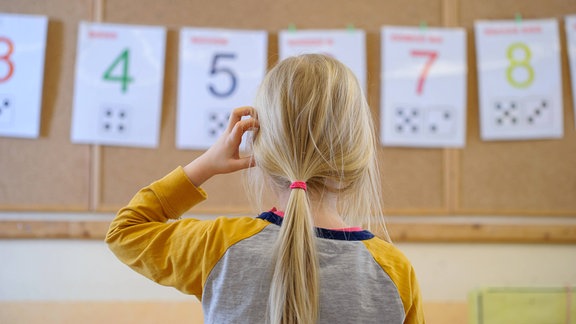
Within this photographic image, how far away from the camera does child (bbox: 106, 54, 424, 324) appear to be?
0.79 meters

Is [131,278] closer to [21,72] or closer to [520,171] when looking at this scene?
[21,72]

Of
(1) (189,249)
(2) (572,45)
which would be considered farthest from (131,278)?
(2) (572,45)

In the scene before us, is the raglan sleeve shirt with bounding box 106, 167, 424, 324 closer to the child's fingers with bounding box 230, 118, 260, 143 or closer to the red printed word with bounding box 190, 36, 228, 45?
the child's fingers with bounding box 230, 118, 260, 143

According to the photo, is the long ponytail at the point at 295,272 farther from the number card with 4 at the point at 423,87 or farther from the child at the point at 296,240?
the number card with 4 at the point at 423,87

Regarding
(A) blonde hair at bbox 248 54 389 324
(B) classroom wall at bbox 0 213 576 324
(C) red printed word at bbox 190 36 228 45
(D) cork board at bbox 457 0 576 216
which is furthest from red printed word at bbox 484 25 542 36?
(A) blonde hair at bbox 248 54 389 324

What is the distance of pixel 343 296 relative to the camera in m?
0.79

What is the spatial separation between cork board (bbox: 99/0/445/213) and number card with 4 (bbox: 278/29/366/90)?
3 centimetres

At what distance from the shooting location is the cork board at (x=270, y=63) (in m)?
1.80

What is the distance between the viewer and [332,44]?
6.02ft

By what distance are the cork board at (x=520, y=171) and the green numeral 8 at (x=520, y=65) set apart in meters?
0.11

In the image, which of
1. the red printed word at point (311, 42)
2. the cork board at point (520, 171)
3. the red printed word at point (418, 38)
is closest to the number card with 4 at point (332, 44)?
the red printed word at point (311, 42)

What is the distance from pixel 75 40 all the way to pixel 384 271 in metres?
1.41

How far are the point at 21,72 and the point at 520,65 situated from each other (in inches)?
Answer: 63.5

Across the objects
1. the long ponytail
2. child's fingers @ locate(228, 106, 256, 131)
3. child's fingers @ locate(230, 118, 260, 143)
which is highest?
child's fingers @ locate(228, 106, 256, 131)
